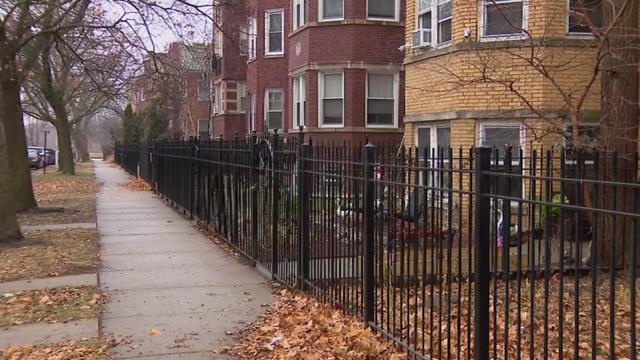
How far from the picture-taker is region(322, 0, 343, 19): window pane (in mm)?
19625

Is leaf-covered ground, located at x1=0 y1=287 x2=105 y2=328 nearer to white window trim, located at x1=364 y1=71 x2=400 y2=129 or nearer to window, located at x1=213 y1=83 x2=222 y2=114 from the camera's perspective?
white window trim, located at x1=364 y1=71 x2=400 y2=129

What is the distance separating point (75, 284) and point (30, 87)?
27438 millimetres

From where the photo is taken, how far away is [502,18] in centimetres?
1205

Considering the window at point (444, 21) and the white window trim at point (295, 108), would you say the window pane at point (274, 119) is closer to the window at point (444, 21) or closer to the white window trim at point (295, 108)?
the white window trim at point (295, 108)

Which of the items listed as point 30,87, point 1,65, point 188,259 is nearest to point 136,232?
point 188,259

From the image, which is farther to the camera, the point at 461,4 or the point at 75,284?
the point at 461,4

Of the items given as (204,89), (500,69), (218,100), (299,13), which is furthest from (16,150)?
(204,89)

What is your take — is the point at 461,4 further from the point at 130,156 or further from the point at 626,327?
the point at 130,156

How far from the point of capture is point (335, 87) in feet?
66.2

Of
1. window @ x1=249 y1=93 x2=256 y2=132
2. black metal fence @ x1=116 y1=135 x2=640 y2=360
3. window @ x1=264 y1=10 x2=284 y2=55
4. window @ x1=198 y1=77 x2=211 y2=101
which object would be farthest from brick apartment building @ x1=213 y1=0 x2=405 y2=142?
window @ x1=198 y1=77 x2=211 y2=101

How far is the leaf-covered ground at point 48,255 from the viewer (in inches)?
347

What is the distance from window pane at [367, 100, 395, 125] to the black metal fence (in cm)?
1032

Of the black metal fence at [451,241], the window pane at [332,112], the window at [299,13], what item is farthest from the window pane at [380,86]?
the black metal fence at [451,241]

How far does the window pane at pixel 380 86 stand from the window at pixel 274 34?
728 cm
